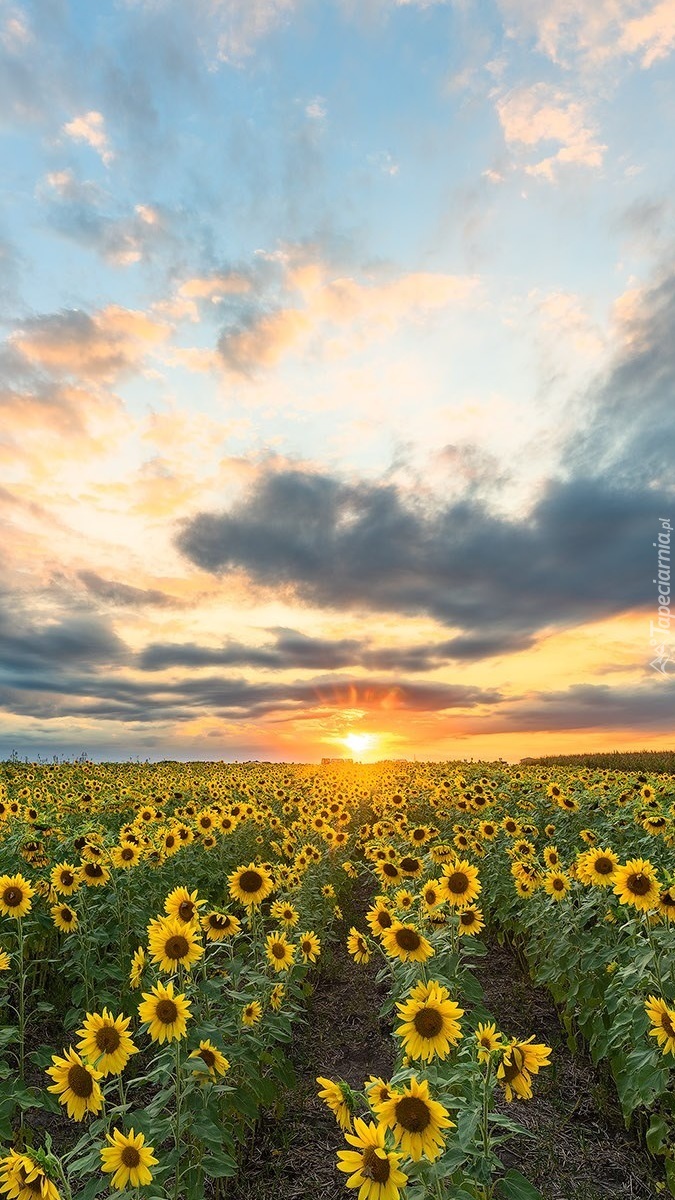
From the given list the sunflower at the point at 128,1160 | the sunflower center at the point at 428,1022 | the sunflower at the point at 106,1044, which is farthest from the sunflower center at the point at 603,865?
the sunflower at the point at 128,1160

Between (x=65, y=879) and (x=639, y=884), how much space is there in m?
6.03

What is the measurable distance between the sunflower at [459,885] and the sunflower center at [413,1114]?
309cm

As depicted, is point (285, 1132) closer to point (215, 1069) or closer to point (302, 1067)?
point (302, 1067)

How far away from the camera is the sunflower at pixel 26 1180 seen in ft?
11.1

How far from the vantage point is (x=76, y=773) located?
1089 inches

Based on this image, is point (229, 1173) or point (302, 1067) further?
point (302, 1067)

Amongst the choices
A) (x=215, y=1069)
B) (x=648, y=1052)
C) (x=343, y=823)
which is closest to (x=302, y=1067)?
(x=215, y=1069)

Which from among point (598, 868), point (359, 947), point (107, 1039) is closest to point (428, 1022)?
point (107, 1039)

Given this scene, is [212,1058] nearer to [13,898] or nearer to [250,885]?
[250,885]

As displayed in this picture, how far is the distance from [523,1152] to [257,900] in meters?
3.30

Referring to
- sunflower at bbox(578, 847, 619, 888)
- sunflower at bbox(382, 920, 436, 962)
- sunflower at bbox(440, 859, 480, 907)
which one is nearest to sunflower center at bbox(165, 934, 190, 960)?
sunflower at bbox(382, 920, 436, 962)

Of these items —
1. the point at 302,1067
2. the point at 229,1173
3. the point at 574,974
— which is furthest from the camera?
the point at 302,1067

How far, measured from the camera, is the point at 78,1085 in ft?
14.6

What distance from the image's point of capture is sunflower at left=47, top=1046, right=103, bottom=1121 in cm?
439
